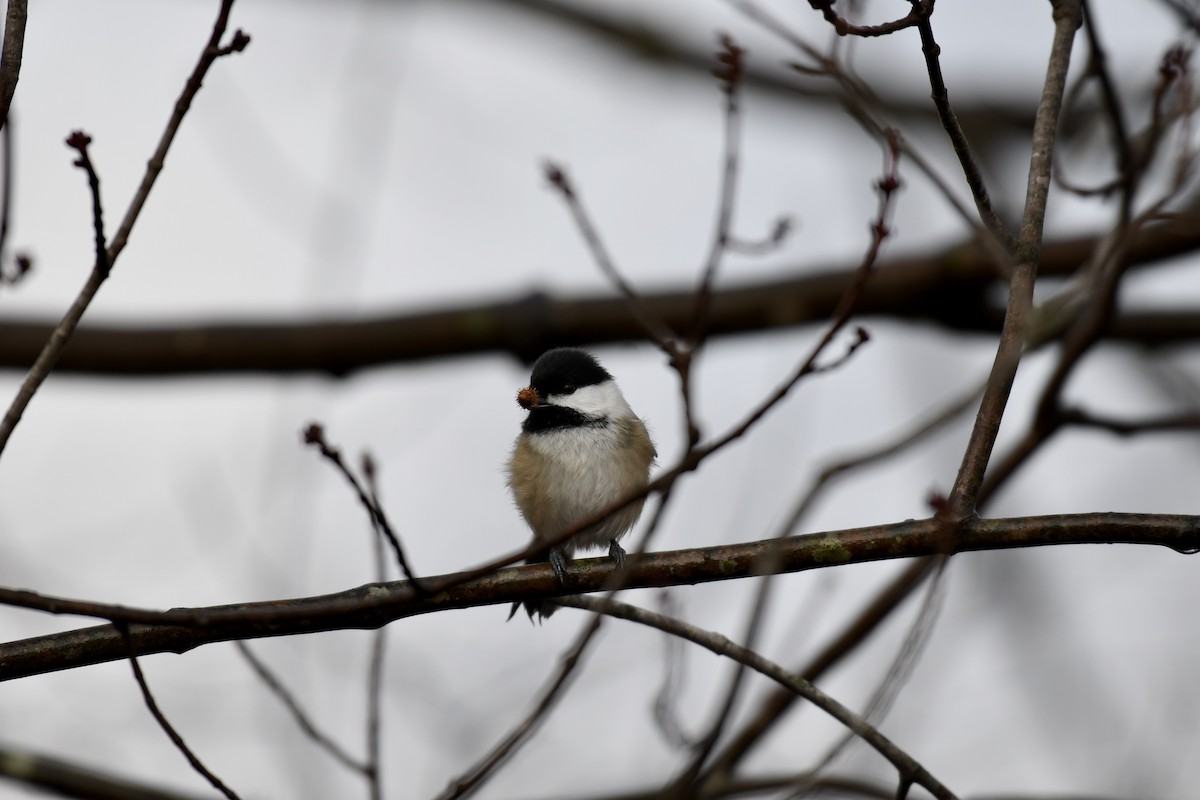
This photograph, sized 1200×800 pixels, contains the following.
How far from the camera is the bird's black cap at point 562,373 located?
12.7 ft

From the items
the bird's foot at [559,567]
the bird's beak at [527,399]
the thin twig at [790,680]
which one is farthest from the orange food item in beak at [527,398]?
the thin twig at [790,680]

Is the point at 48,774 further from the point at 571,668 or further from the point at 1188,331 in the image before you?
the point at 1188,331

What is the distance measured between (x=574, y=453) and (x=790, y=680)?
4.86ft

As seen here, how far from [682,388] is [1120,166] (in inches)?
83.1

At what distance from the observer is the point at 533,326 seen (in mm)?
5082

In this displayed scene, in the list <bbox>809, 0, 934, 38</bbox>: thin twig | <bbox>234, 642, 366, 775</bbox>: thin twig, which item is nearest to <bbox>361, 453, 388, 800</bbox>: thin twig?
<bbox>234, 642, 366, 775</bbox>: thin twig

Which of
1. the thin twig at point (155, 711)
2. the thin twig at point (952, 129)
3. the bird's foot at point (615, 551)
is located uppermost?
the thin twig at point (952, 129)

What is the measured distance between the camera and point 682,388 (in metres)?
2.12

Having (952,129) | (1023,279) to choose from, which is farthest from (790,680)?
(952,129)

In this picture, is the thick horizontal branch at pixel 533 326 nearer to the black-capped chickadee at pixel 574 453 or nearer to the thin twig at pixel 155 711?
the black-capped chickadee at pixel 574 453

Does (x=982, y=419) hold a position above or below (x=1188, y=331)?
below

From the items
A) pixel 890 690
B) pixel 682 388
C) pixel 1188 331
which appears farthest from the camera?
pixel 1188 331

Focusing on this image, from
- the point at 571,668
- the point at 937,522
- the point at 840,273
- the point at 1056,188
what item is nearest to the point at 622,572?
the point at 571,668

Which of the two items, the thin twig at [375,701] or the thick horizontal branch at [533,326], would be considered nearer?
the thin twig at [375,701]
